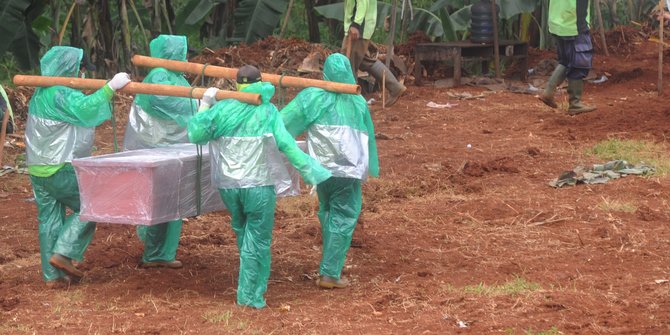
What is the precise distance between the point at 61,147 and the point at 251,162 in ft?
4.87

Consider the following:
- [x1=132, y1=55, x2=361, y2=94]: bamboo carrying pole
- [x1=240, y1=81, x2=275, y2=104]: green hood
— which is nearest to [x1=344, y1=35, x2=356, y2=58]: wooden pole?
[x1=132, y1=55, x2=361, y2=94]: bamboo carrying pole

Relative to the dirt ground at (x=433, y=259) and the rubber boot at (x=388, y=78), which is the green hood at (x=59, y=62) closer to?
the dirt ground at (x=433, y=259)

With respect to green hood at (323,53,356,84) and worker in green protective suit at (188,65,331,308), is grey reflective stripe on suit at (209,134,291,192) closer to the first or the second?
worker in green protective suit at (188,65,331,308)

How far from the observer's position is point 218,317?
6961mm

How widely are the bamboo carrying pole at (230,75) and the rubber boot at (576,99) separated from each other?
648 centimetres

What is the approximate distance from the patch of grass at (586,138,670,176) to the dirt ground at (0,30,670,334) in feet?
0.73

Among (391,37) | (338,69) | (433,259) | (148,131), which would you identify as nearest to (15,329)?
(148,131)

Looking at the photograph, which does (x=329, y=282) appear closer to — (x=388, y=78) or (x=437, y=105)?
(x=388, y=78)

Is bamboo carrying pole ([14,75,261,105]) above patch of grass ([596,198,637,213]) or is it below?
above

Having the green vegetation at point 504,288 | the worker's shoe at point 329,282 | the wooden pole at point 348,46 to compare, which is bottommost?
the worker's shoe at point 329,282

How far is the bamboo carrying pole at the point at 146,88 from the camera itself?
23.2ft

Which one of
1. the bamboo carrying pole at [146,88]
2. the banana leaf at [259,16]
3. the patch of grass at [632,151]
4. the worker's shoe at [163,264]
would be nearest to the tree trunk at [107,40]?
the banana leaf at [259,16]

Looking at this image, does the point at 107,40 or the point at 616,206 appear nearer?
the point at 616,206

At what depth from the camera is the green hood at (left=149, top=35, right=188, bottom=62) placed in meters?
8.44
